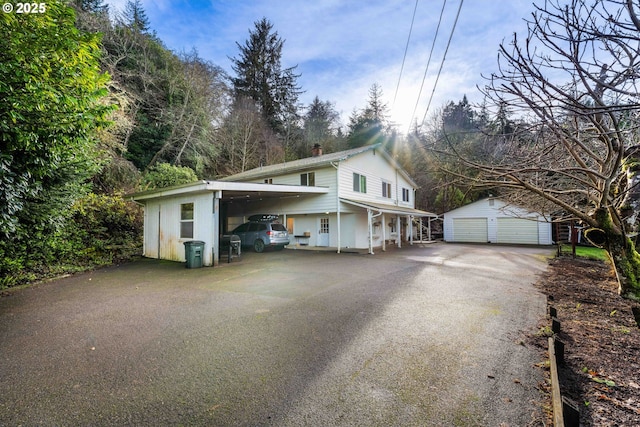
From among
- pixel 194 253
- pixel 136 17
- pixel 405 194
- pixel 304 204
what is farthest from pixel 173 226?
pixel 136 17

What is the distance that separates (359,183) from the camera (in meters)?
16.3

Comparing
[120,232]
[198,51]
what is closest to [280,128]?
[198,51]

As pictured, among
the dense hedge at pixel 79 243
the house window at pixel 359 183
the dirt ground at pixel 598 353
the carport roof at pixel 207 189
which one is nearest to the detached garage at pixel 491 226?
the house window at pixel 359 183

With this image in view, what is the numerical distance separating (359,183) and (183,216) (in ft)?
31.9

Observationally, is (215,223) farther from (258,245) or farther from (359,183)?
(359,183)

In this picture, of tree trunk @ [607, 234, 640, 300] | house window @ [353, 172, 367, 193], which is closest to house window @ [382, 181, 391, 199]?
house window @ [353, 172, 367, 193]

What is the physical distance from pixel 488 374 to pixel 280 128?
98.7 ft

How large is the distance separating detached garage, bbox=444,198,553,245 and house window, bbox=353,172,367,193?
9.08 metres

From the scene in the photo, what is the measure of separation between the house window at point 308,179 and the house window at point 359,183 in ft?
7.80

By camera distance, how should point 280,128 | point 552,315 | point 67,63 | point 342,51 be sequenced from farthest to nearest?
point 280,128
point 342,51
point 67,63
point 552,315

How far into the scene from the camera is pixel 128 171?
1518 centimetres

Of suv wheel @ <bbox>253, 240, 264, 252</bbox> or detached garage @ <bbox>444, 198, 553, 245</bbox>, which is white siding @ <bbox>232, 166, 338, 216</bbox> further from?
detached garage @ <bbox>444, 198, 553, 245</bbox>

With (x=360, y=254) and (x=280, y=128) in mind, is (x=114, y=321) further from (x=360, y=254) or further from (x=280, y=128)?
(x=280, y=128)

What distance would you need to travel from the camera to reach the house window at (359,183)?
1592 centimetres
